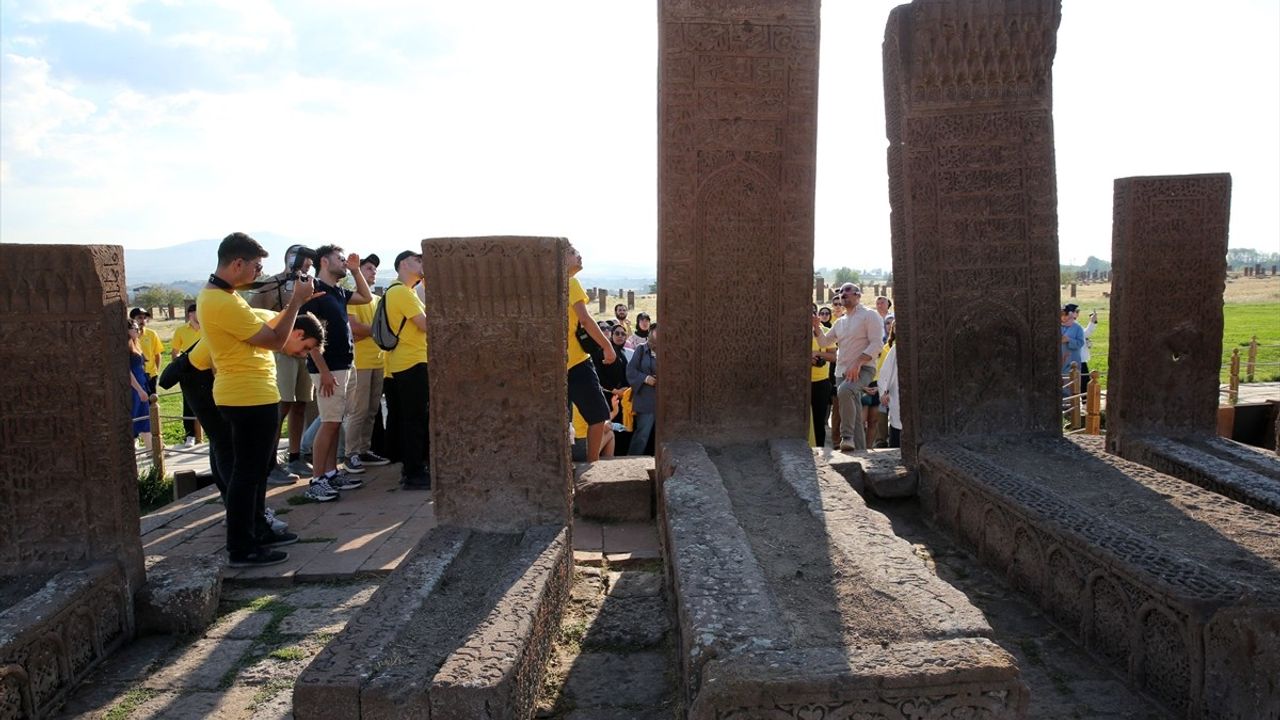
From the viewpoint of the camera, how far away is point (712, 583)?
9.34ft

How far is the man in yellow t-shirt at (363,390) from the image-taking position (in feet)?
20.0

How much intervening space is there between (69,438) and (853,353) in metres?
5.63

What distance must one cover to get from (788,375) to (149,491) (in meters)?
4.79

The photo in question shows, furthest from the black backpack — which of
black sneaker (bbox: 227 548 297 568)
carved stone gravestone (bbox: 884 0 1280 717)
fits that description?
carved stone gravestone (bbox: 884 0 1280 717)

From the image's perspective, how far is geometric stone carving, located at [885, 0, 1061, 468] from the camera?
16.9 feet

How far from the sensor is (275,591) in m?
4.00

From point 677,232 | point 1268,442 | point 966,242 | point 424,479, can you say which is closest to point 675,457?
point 677,232

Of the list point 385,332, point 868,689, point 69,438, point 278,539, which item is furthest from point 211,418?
point 868,689

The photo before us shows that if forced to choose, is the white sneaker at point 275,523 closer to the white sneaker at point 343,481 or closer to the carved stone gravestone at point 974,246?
the white sneaker at point 343,481

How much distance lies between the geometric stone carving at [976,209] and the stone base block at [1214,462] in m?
0.57

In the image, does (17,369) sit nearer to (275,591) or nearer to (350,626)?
(275,591)

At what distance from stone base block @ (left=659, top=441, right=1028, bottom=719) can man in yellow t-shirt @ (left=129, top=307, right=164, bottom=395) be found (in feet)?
28.8

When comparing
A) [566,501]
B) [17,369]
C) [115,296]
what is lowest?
[566,501]

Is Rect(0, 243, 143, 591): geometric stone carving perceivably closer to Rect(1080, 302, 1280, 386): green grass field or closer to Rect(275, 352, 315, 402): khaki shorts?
Rect(275, 352, 315, 402): khaki shorts
